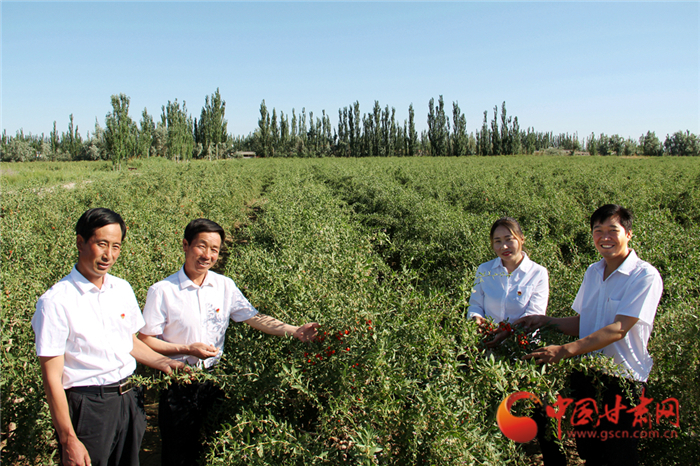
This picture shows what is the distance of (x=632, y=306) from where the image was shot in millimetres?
2283

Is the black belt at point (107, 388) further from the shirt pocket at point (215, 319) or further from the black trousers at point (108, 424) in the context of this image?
the shirt pocket at point (215, 319)

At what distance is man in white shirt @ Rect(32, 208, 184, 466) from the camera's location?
1873mm

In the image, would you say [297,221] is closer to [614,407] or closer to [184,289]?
[184,289]

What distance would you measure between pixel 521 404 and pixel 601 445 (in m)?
0.69

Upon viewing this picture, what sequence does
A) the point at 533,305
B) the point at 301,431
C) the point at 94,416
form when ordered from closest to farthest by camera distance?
the point at 94,416, the point at 301,431, the point at 533,305

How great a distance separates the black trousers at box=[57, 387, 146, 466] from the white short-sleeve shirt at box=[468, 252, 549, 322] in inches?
88.6

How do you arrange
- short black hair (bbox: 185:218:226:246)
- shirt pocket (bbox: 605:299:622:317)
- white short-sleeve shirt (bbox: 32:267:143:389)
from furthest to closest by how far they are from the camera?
short black hair (bbox: 185:218:226:246)
shirt pocket (bbox: 605:299:622:317)
white short-sleeve shirt (bbox: 32:267:143:389)

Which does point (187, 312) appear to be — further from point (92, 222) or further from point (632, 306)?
point (632, 306)

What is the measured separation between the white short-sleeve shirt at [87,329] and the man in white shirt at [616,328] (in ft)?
7.38

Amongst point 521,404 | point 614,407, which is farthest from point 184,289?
point 614,407

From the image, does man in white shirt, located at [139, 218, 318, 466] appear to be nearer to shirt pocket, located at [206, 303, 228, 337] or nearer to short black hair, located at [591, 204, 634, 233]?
shirt pocket, located at [206, 303, 228, 337]

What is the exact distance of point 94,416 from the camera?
2062 millimetres

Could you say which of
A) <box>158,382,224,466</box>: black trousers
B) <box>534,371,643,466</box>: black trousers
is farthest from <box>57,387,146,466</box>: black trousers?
<box>534,371,643,466</box>: black trousers

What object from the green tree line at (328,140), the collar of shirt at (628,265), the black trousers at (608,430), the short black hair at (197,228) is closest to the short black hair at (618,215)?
the collar of shirt at (628,265)
